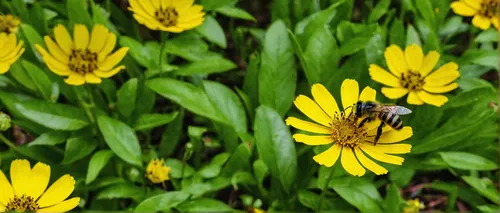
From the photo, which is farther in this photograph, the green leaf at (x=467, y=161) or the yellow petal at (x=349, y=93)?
the green leaf at (x=467, y=161)

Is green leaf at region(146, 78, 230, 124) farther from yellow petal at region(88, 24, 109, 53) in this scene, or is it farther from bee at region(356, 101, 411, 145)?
bee at region(356, 101, 411, 145)

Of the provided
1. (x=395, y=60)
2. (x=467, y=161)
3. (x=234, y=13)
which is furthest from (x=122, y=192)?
(x=467, y=161)

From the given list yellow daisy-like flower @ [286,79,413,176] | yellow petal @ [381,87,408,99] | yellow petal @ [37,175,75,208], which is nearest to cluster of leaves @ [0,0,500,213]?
yellow petal @ [381,87,408,99]

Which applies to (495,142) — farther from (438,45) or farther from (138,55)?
(138,55)

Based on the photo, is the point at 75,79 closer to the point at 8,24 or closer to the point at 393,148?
the point at 8,24

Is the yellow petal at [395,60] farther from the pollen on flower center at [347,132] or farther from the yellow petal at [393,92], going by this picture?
the pollen on flower center at [347,132]

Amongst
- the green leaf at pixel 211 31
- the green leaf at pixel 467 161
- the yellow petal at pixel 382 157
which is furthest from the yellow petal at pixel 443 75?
the green leaf at pixel 211 31

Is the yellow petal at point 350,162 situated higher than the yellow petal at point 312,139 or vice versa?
the yellow petal at point 312,139
